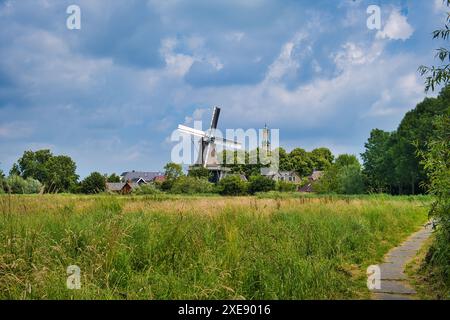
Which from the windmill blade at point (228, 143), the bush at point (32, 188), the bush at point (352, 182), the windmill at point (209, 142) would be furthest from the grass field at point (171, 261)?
the bush at point (352, 182)

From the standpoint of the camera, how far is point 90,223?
24.4 feet

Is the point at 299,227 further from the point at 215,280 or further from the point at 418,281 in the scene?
the point at 215,280

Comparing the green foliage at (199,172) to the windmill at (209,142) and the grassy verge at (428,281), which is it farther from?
the grassy verge at (428,281)

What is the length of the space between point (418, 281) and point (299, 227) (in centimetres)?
313

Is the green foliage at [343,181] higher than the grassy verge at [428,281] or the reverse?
higher

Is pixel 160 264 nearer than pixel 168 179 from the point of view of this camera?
Yes

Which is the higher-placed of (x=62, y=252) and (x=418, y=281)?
(x=62, y=252)

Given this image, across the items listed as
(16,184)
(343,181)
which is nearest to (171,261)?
(16,184)

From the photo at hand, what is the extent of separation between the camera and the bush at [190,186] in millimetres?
51781

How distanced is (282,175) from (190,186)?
120 ft

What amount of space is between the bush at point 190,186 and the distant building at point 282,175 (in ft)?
93.4

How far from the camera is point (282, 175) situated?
8525 centimetres

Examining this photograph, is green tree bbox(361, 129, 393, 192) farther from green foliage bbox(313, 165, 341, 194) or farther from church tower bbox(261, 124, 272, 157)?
church tower bbox(261, 124, 272, 157)
